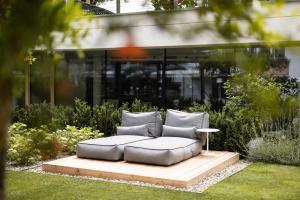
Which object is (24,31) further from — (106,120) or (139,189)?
(106,120)

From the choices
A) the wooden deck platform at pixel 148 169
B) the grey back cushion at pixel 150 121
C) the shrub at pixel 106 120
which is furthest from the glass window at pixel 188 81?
the wooden deck platform at pixel 148 169

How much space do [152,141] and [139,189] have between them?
2.00 metres

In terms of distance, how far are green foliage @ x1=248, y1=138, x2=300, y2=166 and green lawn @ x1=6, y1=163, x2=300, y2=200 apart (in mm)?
861

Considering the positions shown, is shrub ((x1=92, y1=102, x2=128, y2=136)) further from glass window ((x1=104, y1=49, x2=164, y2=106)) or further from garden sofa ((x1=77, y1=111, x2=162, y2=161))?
garden sofa ((x1=77, y1=111, x2=162, y2=161))

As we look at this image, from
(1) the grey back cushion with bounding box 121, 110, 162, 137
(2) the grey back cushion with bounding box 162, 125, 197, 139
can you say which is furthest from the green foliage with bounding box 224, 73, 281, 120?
(1) the grey back cushion with bounding box 121, 110, 162, 137

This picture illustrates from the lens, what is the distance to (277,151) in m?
8.24

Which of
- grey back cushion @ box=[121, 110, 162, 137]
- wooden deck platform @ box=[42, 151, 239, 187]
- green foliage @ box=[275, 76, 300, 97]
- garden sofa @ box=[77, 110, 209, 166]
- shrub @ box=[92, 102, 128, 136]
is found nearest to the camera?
wooden deck platform @ box=[42, 151, 239, 187]

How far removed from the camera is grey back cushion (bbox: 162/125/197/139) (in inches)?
335

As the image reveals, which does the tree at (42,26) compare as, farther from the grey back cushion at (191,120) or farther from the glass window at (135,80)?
the glass window at (135,80)

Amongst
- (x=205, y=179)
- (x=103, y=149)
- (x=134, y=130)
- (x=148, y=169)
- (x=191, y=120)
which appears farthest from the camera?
(x=134, y=130)

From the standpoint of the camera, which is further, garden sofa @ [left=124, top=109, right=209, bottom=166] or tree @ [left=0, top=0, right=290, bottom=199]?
garden sofa @ [left=124, top=109, right=209, bottom=166]

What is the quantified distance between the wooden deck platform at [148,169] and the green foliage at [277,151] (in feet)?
2.18

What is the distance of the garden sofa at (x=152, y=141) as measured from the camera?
7.37 meters

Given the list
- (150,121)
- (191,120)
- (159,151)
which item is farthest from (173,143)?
(150,121)
